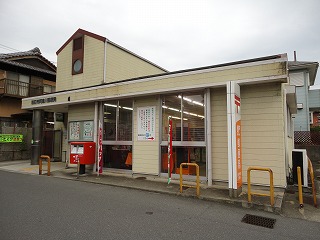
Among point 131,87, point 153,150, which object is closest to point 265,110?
point 153,150

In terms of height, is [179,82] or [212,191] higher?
[179,82]

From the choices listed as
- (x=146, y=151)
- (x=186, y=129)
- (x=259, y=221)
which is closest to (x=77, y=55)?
(x=146, y=151)

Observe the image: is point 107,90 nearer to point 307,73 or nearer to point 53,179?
point 53,179

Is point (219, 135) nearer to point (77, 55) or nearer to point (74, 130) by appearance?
point (74, 130)

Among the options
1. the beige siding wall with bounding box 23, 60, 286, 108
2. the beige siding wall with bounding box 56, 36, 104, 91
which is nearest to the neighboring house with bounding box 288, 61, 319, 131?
the beige siding wall with bounding box 23, 60, 286, 108

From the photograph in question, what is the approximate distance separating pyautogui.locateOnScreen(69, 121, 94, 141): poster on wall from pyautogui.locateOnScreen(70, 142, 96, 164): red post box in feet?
3.98

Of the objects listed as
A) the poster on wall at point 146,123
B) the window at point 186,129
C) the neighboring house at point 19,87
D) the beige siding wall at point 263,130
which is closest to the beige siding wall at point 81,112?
the poster on wall at point 146,123

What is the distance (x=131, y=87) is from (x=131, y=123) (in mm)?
1549

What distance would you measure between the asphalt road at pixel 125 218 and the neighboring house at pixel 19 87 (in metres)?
10.7

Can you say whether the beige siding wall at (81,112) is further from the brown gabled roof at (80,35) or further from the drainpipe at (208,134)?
the drainpipe at (208,134)

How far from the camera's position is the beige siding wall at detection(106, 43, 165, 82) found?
1270 cm

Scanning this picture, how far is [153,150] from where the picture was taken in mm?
8664

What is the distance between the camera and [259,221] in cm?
459

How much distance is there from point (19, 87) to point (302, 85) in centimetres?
2515
